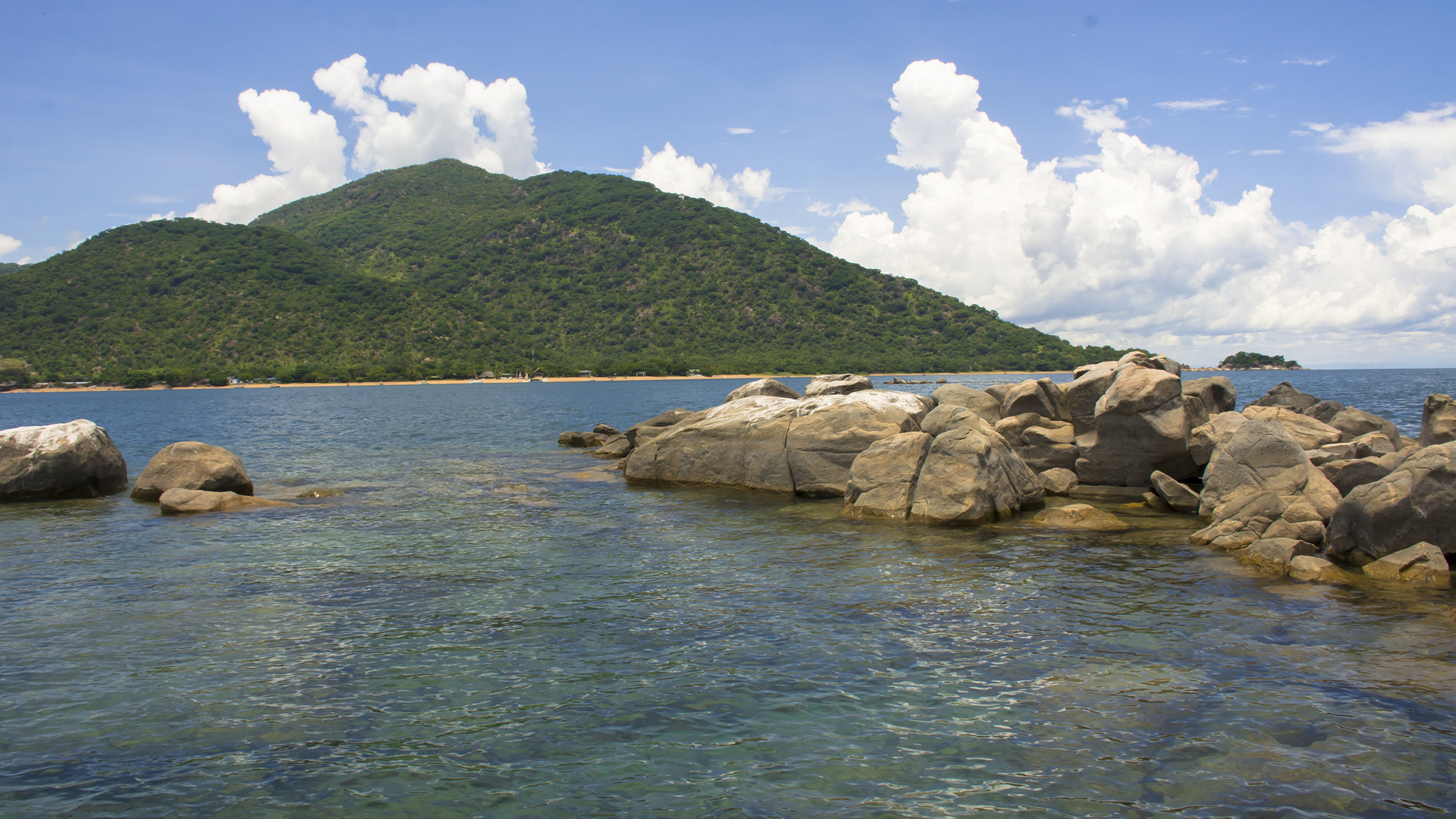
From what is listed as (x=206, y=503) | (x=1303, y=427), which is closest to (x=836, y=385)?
(x=1303, y=427)

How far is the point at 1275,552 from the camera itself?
12.8m

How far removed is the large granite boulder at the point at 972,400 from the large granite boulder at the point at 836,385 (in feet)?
7.96

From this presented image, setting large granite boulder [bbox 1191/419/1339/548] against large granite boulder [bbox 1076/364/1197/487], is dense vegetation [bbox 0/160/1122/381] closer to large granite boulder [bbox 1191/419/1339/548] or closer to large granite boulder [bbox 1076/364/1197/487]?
large granite boulder [bbox 1076/364/1197/487]

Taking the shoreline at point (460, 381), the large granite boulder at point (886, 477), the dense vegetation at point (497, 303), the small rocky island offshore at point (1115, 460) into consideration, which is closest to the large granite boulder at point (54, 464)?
the small rocky island offshore at point (1115, 460)

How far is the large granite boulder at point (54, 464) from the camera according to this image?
21072 millimetres

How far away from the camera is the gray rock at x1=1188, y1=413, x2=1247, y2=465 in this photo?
17859mm

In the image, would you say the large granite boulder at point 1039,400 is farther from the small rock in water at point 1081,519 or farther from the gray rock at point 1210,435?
the small rock in water at point 1081,519

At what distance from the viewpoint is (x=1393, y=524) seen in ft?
40.7

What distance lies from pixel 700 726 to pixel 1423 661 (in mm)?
7872

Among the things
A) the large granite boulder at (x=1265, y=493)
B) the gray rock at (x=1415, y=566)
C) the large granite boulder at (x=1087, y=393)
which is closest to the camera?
the gray rock at (x=1415, y=566)

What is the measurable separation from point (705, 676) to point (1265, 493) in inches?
474

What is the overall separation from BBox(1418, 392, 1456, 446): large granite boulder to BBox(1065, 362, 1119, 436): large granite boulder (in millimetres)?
6431

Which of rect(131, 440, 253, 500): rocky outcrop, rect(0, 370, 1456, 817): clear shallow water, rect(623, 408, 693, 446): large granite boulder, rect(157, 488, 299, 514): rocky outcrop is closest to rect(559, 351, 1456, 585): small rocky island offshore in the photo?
rect(0, 370, 1456, 817): clear shallow water

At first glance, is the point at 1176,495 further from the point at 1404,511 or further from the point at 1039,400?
the point at 1039,400
